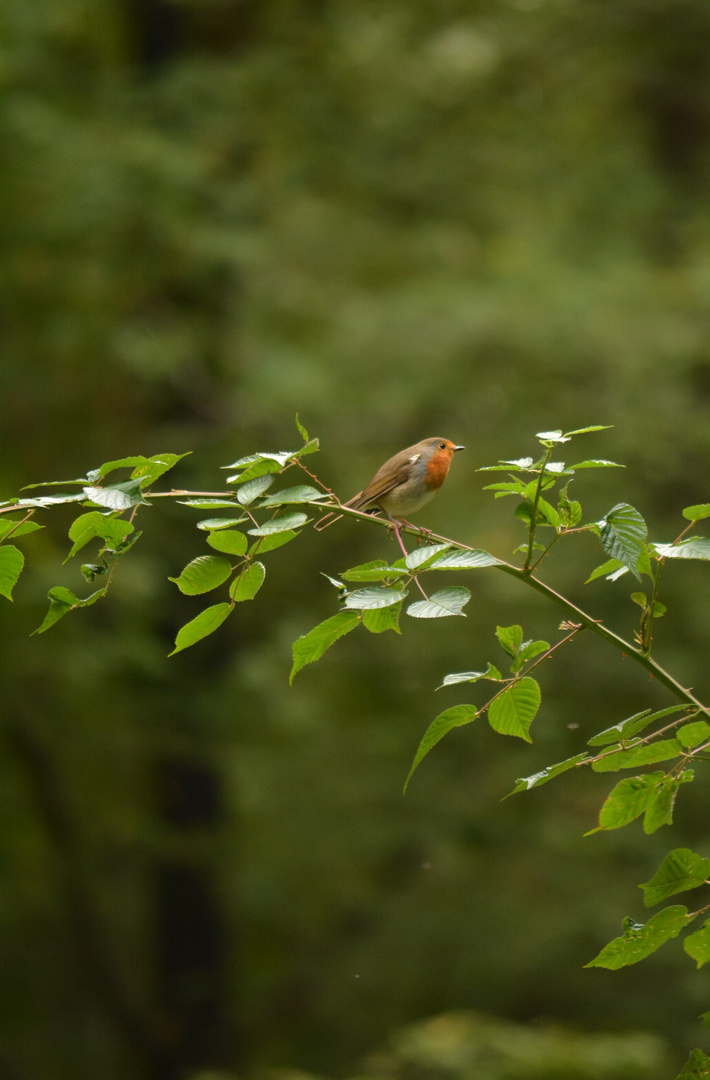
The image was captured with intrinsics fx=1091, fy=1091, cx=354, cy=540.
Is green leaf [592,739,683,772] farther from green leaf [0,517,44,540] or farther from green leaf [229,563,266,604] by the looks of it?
green leaf [0,517,44,540]

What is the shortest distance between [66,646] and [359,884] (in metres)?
4.12

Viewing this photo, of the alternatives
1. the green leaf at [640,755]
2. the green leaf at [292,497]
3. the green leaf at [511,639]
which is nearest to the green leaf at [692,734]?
the green leaf at [640,755]

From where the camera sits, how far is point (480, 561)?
117 cm

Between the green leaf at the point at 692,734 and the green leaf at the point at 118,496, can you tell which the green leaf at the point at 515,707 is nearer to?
the green leaf at the point at 692,734

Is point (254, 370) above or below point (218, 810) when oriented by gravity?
above

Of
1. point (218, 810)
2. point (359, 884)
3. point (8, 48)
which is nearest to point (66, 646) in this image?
point (218, 810)

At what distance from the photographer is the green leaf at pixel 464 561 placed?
1.16m

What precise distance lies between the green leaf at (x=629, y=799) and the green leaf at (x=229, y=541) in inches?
20.9

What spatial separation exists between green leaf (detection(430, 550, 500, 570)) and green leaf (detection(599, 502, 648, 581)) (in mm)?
126

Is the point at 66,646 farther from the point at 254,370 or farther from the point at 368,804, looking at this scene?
the point at 368,804

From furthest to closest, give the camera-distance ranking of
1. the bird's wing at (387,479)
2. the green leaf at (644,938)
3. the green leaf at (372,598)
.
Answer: the bird's wing at (387,479) → the green leaf at (644,938) → the green leaf at (372,598)

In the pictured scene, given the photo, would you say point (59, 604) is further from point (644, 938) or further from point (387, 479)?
point (387, 479)

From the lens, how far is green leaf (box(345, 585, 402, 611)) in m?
1.14

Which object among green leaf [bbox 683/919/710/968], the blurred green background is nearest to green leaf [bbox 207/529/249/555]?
green leaf [bbox 683/919/710/968]
